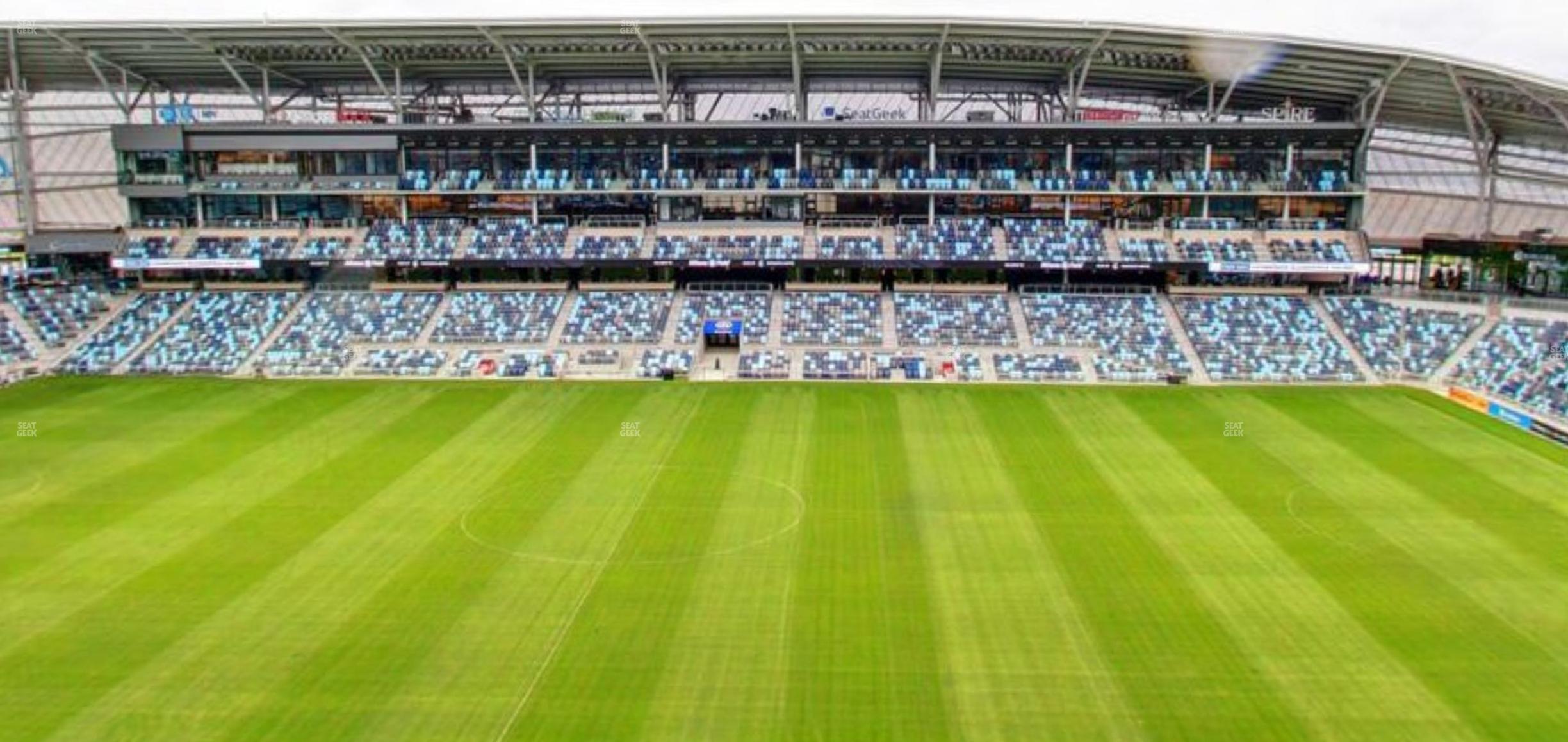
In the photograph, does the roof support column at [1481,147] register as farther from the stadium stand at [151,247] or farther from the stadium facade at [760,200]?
the stadium stand at [151,247]

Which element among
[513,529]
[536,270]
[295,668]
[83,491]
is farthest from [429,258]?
[295,668]

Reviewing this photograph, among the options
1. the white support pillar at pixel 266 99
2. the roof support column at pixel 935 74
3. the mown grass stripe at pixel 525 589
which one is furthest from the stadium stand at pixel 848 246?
the white support pillar at pixel 266 99

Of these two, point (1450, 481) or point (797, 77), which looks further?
point (797, 77)

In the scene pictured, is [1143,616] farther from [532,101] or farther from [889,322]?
[532,101]

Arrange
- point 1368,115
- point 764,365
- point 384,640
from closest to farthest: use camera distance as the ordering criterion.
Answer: point 384,640 < point 764,365 < point 1368,115

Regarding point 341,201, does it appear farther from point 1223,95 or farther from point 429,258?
point 1223,95

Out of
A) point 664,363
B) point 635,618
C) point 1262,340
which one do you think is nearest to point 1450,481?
point 1262,340
